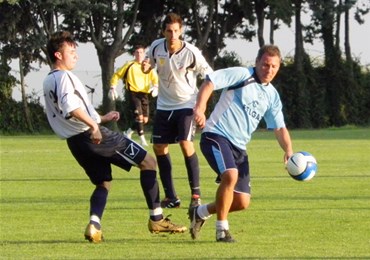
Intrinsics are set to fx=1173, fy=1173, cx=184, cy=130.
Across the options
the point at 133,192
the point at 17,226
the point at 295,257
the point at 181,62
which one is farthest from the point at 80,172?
the point at 295,257

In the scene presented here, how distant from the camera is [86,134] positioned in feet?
32.8

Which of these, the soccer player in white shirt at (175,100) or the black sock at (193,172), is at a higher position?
the soccer player in white shirt at (175,100)

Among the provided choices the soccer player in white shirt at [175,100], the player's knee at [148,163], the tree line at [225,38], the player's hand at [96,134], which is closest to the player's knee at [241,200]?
the player's knee at [148,163]

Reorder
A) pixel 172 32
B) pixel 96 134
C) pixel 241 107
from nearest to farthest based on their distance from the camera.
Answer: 1. pixel 96 134
2. pixel 241 107
3. pixel 172 32

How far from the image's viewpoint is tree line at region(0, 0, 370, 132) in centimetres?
4322

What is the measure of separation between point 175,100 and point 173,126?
298 millimetres

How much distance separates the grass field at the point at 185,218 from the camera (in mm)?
9375

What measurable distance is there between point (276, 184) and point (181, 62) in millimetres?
3767

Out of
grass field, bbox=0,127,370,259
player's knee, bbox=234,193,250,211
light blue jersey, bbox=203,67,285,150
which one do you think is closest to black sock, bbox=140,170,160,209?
grass field, bbox=0,127,370,259

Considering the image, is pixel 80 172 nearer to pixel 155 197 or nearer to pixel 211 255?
pixel 155 197

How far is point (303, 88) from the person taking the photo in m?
46.0

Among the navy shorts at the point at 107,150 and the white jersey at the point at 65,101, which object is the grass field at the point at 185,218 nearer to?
the navy shorts at the point at 107,150

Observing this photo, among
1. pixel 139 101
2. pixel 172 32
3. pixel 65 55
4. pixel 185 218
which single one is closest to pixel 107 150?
pixel 65 55

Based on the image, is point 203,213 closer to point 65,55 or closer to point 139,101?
point 65,55
